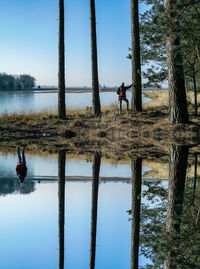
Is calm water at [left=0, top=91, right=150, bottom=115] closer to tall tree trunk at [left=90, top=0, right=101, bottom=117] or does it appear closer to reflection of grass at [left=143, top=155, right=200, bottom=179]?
tall tree trunk at [left=90, top=0, right=101, bottom=117]

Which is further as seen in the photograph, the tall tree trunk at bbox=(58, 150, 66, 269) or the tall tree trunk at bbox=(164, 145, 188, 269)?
the tall tree trunk at bbox=(58, 150, 66, 269)

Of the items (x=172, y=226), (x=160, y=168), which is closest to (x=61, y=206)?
(x=172, y=226)

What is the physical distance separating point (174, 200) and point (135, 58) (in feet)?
55.3

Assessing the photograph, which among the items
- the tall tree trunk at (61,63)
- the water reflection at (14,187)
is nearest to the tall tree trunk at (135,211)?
the water reflection at (14,187)

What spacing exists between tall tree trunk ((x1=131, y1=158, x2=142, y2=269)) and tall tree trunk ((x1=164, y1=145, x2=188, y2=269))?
0.44m

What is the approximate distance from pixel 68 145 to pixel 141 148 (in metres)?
3.42

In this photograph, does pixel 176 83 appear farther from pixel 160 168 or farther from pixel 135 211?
pixel 135 211

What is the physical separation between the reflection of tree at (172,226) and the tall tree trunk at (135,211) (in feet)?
0.30

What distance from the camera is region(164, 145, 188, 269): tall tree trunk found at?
5.15 meters

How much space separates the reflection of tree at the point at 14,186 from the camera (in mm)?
9163

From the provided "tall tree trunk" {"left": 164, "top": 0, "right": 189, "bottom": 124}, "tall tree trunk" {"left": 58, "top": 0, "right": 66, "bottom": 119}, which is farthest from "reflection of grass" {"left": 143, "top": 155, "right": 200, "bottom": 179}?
"tall tree trunk" {"left": 58, "top": 0, "right": 66, "bottom": 119}

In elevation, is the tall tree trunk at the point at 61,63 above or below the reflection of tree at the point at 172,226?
above

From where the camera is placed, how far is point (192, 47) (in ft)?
62.3

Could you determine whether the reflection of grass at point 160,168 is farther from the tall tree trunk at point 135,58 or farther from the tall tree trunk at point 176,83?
the tall tree trunk at point 135,58
